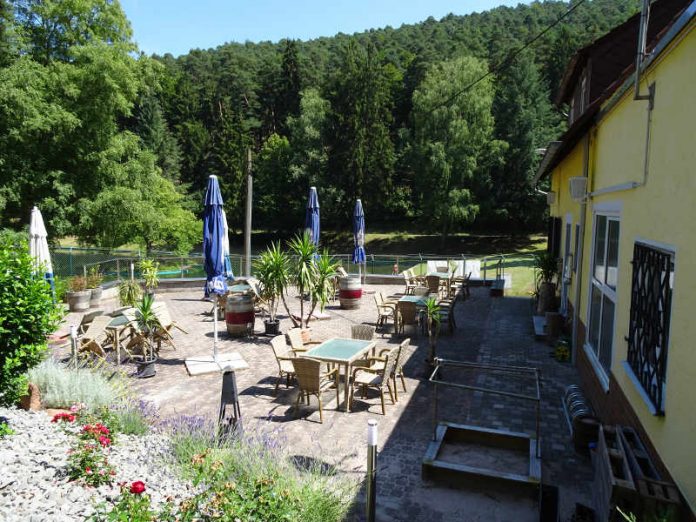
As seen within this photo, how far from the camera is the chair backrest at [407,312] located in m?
11.4

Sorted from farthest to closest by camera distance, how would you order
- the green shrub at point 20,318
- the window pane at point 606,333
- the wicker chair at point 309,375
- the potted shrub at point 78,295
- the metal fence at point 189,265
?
the metal fence at point 189,265
the potted shrub at point 78,295
the wicker chair at point 309,375
the window pane at point 606,333
the green shrub at point 20,318

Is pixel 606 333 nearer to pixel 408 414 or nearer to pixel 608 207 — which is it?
pixel 608 207

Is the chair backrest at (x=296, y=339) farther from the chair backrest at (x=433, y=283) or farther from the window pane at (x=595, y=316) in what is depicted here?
the chair backrest at (x=433, y=283)

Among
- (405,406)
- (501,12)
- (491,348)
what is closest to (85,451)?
(405,406)

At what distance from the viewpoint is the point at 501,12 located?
83688mm

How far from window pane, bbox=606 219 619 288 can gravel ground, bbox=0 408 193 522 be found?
556cm

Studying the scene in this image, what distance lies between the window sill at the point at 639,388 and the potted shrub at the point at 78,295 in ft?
46.4

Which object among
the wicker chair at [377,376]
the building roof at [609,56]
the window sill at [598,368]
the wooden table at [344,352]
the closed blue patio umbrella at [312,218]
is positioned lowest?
the wicker chair at [377,376]

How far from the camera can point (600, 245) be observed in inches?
293

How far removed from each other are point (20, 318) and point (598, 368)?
6999 mm

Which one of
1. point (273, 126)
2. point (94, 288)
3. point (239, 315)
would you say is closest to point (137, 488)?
point (239, 315)

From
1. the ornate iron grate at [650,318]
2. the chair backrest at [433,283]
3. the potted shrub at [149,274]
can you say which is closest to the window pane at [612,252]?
the ornate iron grate at [650,318]

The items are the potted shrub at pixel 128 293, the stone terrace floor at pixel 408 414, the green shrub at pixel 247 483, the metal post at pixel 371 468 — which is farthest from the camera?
the potted shrub at pixel 128 293

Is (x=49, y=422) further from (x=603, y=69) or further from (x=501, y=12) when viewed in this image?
(x=501, y=12)
